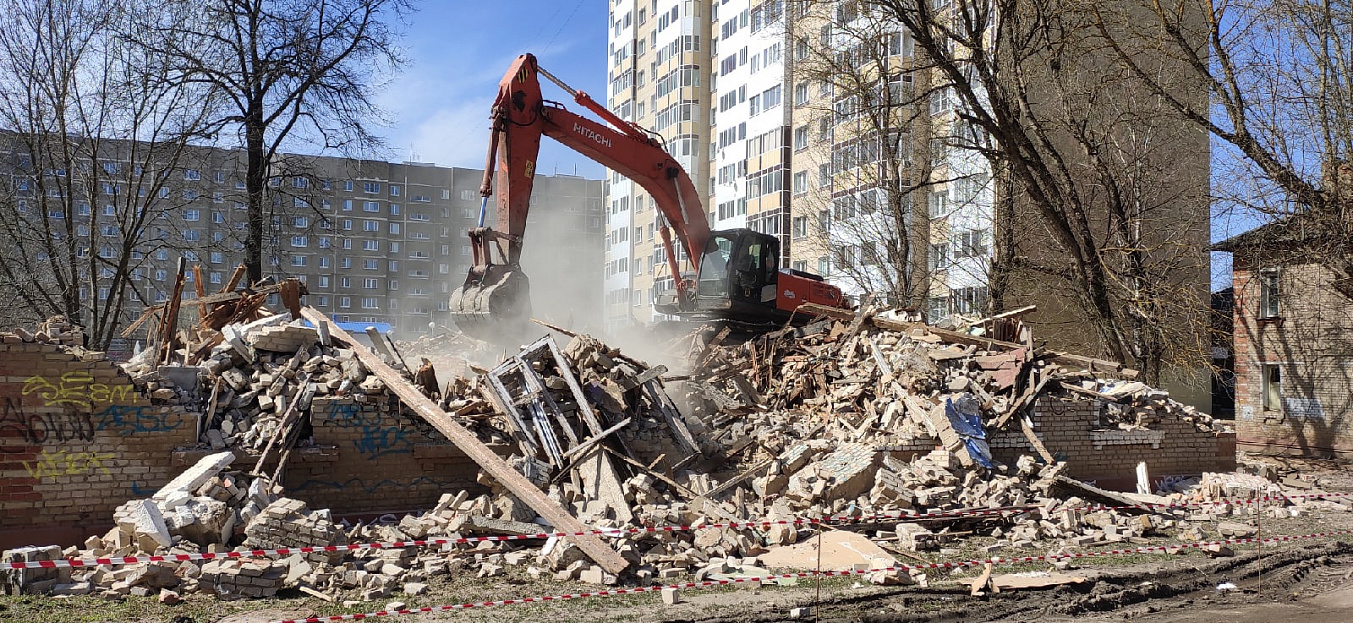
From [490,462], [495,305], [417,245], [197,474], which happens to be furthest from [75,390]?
[417,245]

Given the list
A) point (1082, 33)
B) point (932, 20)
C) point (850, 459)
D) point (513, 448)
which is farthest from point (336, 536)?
point (1082, 33)

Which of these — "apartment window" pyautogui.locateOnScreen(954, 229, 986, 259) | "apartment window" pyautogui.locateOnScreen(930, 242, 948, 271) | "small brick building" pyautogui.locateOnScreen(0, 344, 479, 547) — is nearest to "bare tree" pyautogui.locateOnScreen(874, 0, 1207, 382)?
"apartment window" pyautogui.locateOnScreen(954, 229, 986, 259)

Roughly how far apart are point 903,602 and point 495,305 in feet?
29.6

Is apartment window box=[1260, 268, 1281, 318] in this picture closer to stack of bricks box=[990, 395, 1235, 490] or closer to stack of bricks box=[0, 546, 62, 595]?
stack of bricks box=[990, 395, 1235, 490]

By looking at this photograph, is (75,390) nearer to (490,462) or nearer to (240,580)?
(240,580)

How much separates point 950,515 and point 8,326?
19.4m

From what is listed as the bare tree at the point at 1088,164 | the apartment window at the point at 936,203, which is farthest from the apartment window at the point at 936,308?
the bare tree at the point at 1088,164

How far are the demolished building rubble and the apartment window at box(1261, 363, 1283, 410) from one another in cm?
931

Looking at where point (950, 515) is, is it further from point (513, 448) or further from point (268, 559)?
point (268, 559)

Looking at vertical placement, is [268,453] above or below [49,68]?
below

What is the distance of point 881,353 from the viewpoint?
14.4 metres

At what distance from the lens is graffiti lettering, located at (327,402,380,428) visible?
403 inches

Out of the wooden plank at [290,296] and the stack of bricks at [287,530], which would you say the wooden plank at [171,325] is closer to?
the wooden plank at [290,296]

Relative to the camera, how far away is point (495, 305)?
586 inches
